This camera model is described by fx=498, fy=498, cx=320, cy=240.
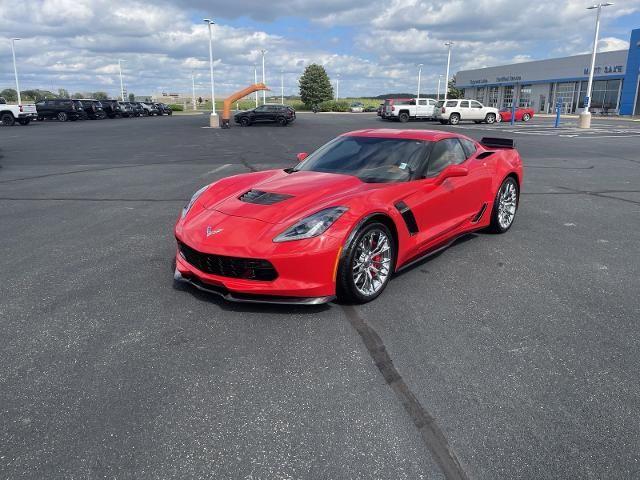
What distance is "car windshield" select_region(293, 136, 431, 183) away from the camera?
470cm

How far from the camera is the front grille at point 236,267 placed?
3.67m

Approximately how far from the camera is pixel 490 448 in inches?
94.8

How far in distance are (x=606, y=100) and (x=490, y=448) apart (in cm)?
6429

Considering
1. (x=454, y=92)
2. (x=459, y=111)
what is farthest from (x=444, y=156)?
(x=454, y=92)

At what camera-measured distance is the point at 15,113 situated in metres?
34.4

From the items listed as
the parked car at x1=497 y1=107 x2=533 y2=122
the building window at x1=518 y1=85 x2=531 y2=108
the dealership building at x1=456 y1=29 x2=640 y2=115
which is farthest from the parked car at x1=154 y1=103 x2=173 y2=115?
the building window at x1=518 y1=85 x2=531 y2=108

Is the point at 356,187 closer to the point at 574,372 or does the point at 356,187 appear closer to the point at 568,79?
the point at 574,372

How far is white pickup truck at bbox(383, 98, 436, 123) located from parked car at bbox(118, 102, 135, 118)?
28750 millimetres

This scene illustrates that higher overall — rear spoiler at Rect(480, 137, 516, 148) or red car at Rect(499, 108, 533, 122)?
red car at Rect(499, 108, 533, 122)

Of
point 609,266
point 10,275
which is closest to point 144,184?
point 10,275

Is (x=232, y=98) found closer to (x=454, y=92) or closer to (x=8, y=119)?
(x=8, y=119)

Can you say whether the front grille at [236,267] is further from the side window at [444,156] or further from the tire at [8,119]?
the tire at [8,119]

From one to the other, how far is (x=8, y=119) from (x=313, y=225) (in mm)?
38713

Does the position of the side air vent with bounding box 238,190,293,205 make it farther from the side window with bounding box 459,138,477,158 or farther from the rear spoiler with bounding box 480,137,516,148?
the rear spoiler with bounding box 480,137,516,148
